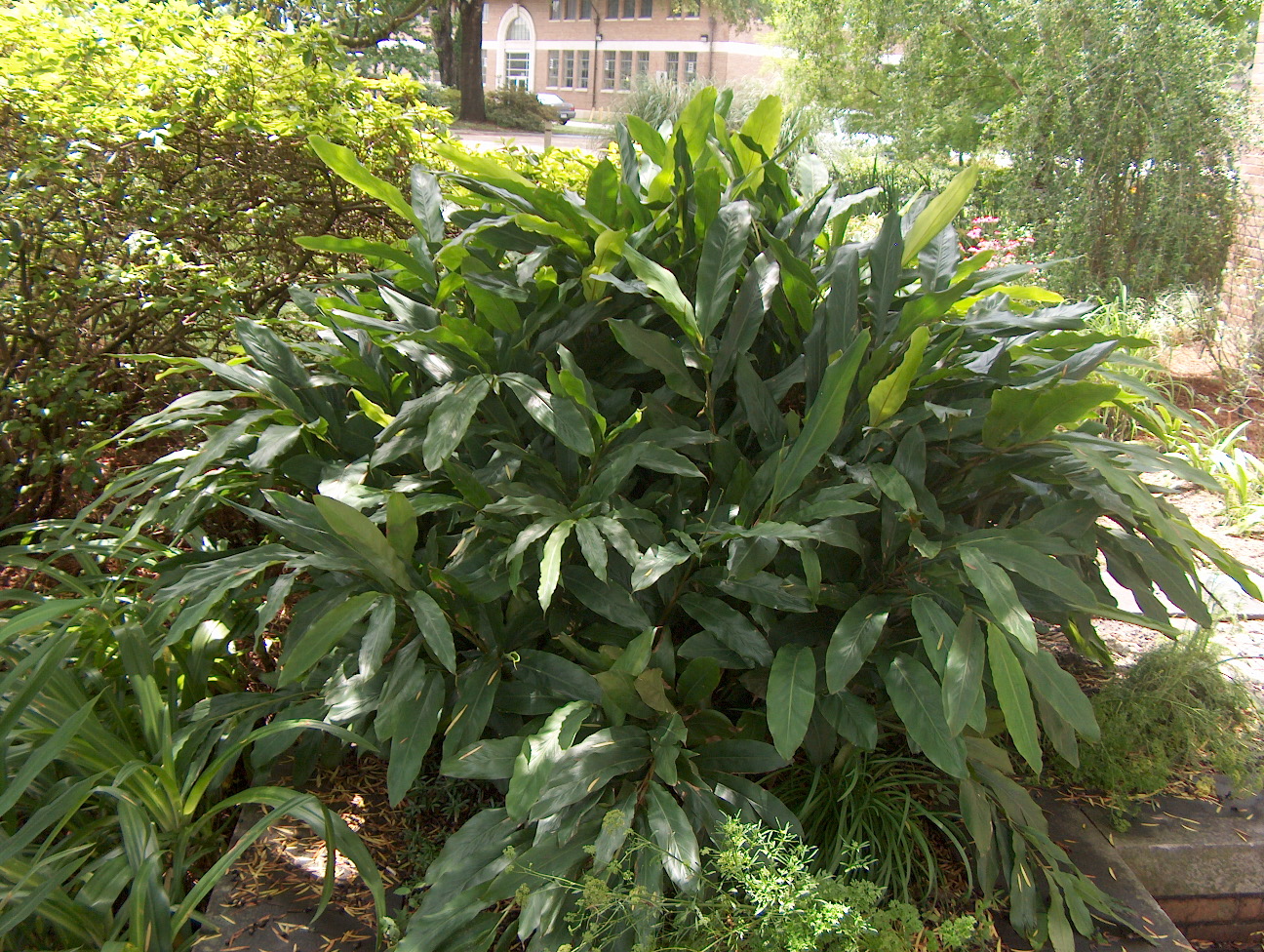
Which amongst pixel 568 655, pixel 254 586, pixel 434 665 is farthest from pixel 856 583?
pixel 254 586

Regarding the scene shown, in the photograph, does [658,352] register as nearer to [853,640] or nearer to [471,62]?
[853,640]

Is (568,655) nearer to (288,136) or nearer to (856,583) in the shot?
(856,583)

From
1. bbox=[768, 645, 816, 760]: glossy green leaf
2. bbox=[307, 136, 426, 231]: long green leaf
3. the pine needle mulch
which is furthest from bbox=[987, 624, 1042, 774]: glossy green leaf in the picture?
bbox=[307, 136, 426, 231]: long green leaf

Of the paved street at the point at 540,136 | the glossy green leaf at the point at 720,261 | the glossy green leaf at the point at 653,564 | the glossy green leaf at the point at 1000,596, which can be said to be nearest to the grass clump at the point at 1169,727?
the glossy green leaf at the point at 1000,596

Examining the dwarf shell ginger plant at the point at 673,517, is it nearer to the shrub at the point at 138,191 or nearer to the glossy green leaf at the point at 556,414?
the glossy green leaf at the point at 556,414

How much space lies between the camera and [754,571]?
1.87 m

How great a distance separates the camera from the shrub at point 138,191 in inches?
116

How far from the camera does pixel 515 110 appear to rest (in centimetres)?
3844

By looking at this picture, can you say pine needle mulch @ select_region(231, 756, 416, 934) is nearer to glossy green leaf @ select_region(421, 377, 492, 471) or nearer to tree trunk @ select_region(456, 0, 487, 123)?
glossy green leaf @ select_region(421, 377, 492, 471)

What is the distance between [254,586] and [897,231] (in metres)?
1.75

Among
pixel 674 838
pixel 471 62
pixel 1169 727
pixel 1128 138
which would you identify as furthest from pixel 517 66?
pixel 674 838

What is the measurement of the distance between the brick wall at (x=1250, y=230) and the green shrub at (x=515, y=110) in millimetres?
32408

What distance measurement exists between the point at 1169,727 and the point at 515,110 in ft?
130

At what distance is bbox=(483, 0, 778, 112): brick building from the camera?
49219 millimetres
